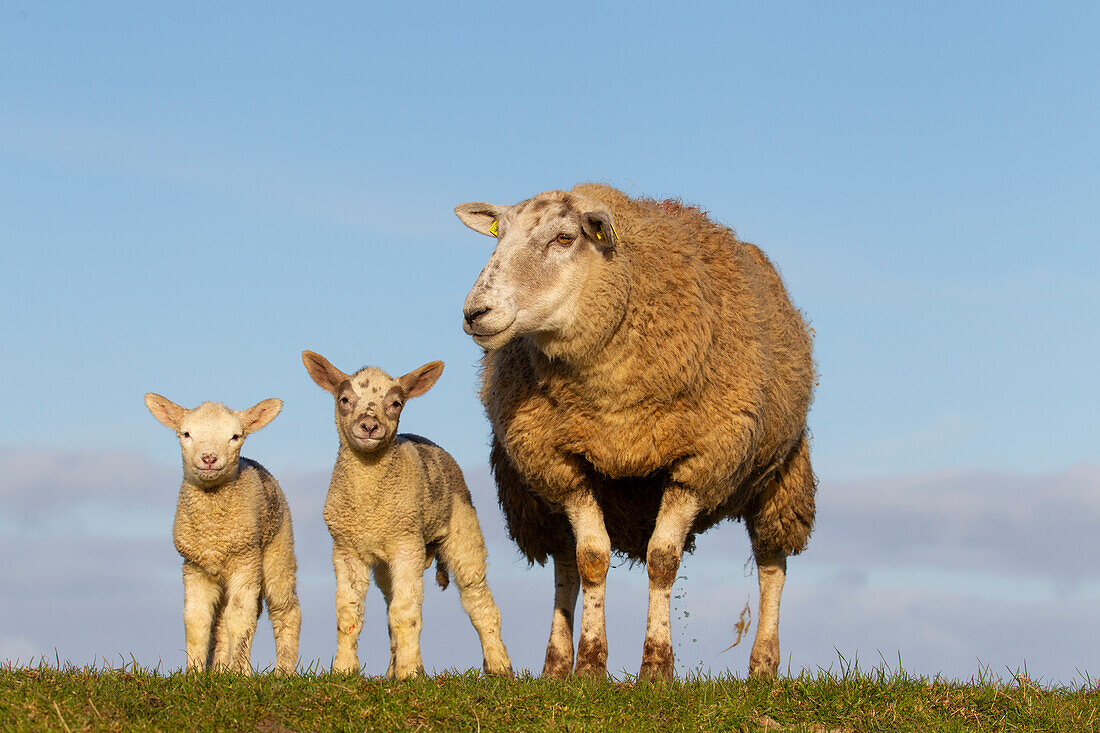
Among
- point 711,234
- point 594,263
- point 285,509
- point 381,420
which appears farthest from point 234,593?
point 711,234

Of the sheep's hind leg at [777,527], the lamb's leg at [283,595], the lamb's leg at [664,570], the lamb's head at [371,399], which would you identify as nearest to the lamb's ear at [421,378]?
the lamb's head at [371,399]

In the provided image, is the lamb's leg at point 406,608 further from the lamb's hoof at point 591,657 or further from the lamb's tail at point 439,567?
the lamb's hoof at point 591,657

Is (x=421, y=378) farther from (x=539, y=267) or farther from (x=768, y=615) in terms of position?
(x=768, y=615)

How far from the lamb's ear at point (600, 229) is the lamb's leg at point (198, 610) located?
3871mm

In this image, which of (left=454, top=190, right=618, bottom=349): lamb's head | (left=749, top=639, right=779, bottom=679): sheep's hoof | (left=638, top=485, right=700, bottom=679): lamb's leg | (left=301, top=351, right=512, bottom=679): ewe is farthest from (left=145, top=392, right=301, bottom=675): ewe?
(left=749, top=639, right=779, bottom=679): sheep's hoof

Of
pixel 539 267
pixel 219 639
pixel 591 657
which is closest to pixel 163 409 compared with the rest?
pixel 219 639

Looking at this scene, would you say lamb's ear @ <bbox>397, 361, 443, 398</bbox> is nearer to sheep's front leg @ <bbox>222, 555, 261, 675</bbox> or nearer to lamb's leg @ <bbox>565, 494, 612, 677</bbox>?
lamb's leg @ <bbox>565, 494, 612, 677</bbox>

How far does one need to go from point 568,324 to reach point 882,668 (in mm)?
3121

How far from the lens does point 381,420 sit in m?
9.27

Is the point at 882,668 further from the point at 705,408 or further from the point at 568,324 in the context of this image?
the point at 568,324

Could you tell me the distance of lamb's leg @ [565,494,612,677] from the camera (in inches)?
358

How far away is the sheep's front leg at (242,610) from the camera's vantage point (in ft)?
31.2

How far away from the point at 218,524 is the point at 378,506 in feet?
4.10

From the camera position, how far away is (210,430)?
31.4 ft
